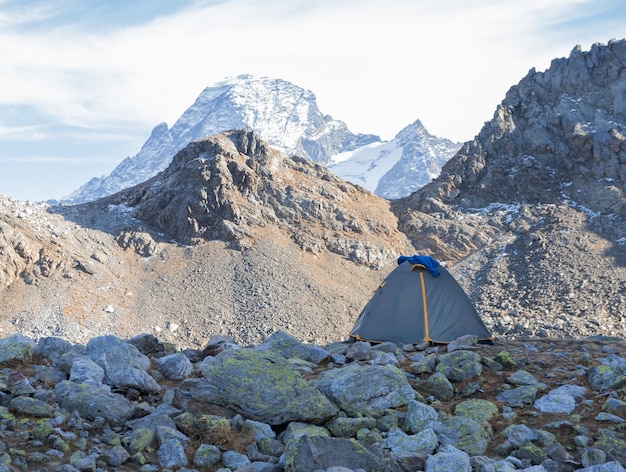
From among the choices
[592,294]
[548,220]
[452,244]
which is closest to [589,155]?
[548,220]

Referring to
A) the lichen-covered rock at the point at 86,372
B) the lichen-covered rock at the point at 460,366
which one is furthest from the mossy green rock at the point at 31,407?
the lichen-covered rock at the point at 460,366

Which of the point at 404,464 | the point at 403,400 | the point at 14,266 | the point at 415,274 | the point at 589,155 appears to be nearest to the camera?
the point at 404,464

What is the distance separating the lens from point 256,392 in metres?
7.79

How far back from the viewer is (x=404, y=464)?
6.32m

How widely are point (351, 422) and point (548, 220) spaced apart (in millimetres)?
52129

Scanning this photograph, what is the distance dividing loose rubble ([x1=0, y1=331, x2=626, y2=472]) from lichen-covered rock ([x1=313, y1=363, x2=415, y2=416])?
20mm

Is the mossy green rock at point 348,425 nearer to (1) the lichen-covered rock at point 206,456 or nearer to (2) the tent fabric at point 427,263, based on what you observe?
(1) the lichen-covered rock at point 206,456

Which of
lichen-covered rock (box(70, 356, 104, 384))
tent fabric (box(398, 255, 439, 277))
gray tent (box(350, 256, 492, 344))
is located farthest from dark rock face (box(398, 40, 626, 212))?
lichen-covered rock (box(70, 356, 104, 384))

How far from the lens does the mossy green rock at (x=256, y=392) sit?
755 cm

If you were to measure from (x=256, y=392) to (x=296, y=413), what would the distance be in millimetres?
689

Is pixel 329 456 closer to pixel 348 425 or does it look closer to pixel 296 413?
pixel 348 425

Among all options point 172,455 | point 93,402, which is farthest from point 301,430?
point 93,402

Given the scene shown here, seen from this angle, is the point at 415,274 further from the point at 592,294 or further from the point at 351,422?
the point at 592,294

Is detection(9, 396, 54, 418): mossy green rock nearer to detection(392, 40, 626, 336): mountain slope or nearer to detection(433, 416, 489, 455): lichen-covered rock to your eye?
detection(433, 416, 489, 455): lichen-covered rock
